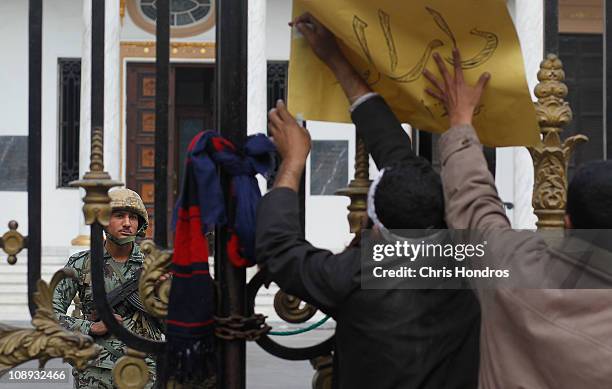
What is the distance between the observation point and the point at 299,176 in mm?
2342

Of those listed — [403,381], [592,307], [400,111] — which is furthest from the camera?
[400,111]

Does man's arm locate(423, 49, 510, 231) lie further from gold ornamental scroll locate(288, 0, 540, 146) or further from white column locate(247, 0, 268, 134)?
white column locate(247, 0, 268, 134)

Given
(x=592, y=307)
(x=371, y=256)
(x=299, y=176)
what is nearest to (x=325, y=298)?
(x=371, y=256)

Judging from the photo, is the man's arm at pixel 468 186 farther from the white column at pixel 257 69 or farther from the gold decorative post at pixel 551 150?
the white column at pixel 257 69

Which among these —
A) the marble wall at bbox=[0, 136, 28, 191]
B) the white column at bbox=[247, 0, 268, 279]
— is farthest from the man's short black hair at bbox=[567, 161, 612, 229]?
the marble wall at bbox=[0, 136, 28, 191]

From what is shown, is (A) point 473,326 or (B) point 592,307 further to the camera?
(A) point 473,326

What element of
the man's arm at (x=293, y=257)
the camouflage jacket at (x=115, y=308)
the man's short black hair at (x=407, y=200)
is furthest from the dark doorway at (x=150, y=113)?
the man's short black hair at (x=407, y=200)

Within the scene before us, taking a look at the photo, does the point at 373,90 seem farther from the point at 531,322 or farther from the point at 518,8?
the point at 518,8

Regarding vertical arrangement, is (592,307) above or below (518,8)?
below

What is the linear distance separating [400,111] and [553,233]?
1.58 feet

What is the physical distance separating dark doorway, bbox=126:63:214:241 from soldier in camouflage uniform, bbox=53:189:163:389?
10572 millimetres

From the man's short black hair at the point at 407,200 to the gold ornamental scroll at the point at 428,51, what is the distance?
10.2 inches

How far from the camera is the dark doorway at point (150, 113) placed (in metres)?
15.0

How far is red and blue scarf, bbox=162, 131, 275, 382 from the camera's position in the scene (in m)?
2.34
